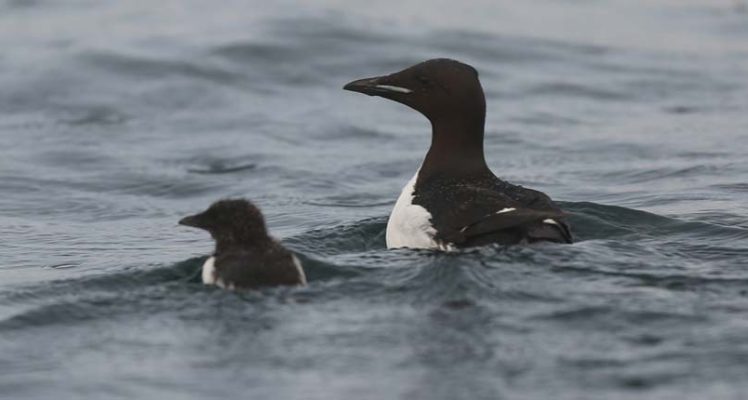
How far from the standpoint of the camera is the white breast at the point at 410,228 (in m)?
8.74

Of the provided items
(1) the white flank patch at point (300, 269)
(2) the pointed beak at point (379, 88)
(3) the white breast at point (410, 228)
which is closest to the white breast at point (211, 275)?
(1) the white flank patch at point (300, 269)

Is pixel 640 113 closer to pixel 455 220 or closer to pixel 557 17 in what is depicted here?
pixel 557 17

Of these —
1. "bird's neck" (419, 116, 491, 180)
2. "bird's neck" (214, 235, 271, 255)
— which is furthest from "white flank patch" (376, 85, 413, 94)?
"bird's neck" (214, 235, 271, 255)

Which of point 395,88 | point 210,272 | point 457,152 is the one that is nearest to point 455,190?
point 457,152

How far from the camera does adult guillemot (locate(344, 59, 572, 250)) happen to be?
8.52 metres

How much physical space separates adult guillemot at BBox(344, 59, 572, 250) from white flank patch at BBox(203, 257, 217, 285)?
47.6 inches

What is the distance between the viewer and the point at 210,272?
8.12 m

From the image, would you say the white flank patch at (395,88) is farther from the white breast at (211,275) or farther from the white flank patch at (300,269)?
the white breast at (211,275)

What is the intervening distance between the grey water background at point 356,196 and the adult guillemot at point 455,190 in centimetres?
17

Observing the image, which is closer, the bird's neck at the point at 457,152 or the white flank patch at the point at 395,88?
the bird's neck at the point at 457,152

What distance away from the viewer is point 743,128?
15.3 metres

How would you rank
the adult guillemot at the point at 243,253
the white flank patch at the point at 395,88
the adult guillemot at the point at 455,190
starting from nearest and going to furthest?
1. the adult guillemot at the point at 243,253
2. the adult guillemot at the point at 455,190
3. the white flank patch at the point at 395,88

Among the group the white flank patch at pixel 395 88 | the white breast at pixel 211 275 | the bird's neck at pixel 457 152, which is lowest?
the white breast at pixel 211 275

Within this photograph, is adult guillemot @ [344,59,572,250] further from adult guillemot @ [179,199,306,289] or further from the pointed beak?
adult guillemot @ [179,199,306,289]
